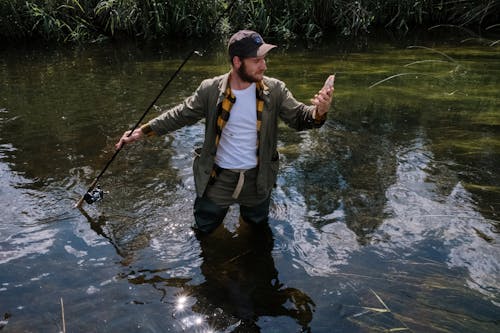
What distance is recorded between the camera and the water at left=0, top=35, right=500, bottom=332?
3.50 metres

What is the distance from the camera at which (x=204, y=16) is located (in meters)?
12.5

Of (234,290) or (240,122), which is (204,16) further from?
(234,290)

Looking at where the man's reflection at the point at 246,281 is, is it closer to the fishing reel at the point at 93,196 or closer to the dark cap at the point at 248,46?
the fishing reel at the point at 93,196

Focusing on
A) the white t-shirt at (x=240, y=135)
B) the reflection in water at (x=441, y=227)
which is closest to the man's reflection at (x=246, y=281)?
the white t-shirt at (x=240, y=135)

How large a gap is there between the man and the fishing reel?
1.12m

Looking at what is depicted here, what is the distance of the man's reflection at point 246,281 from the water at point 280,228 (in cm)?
1

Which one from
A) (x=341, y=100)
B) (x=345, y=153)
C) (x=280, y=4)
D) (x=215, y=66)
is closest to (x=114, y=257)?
(x=345, y=153)

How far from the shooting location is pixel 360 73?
9648 millimetres

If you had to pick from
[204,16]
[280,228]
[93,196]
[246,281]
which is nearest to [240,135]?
[246,281]

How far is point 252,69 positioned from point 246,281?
1635 mm

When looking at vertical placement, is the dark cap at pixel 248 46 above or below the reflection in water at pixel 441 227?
above

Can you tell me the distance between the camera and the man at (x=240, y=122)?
11.2ft

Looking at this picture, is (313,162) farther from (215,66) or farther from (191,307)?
(215,66)

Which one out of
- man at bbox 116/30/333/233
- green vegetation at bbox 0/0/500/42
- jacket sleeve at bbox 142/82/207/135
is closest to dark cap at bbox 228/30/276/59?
man at bbox 116/30/333/233
